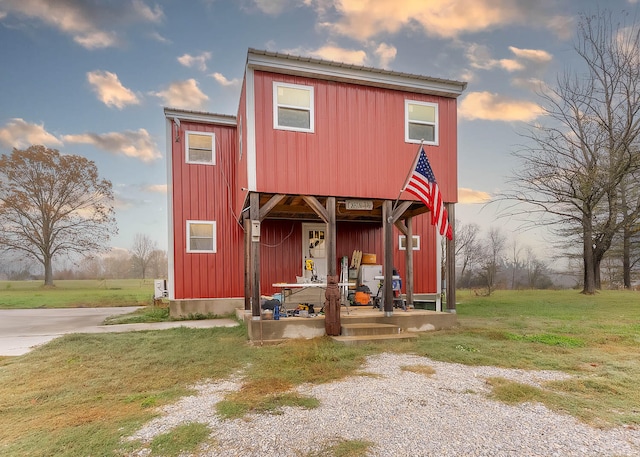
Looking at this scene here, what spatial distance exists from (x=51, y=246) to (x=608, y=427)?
77.9 ft

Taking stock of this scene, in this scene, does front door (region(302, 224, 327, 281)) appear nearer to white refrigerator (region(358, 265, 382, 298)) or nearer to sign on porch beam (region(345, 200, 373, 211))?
white refrigerator (region(358, 265, 382, 298))

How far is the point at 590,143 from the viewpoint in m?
15.2

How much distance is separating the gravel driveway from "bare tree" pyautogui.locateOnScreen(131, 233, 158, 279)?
23.4m

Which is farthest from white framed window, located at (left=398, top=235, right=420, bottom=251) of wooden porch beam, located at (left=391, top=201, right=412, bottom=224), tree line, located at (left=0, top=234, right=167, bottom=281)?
tree line, located at (left=0, top=234, right=167, bottom=281)

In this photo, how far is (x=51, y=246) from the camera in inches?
744

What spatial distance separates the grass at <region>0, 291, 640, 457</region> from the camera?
9.48 feet

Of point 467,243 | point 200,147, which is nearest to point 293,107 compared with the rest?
point 200,147

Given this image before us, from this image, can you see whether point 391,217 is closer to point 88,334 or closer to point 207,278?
point 207,278

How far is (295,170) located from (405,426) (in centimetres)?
521

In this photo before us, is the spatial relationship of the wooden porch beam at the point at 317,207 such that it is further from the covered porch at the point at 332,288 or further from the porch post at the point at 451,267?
the porch post at the point at 451,267

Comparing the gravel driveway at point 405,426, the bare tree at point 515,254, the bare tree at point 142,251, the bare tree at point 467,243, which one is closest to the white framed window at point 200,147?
the gravel driveway at point 405,426

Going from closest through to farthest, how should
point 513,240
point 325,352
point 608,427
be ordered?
point 608,427
point 325,352
point 513,240

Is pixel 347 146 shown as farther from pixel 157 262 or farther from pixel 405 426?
pixel 157 262

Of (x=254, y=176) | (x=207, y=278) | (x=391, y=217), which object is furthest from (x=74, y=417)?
(x=207, y=278)
